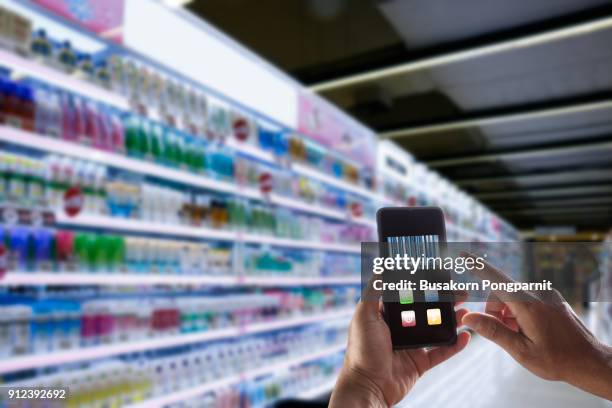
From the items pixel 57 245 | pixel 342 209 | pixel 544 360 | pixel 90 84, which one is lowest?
pixel 544 360

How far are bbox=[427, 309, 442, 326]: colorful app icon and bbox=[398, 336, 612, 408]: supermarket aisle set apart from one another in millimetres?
183

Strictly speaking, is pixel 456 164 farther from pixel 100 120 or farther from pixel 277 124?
pixel 100 120

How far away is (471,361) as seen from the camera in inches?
47.4

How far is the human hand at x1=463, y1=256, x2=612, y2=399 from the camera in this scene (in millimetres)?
579

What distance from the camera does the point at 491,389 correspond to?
90 centimetres

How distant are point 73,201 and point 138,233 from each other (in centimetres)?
90

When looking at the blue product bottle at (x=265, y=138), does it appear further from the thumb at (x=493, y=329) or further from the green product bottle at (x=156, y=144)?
the thumb at (x=493, y=329)

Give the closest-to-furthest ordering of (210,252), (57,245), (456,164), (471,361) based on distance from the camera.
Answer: (471,361), (57,245), (210,252), (456,164)

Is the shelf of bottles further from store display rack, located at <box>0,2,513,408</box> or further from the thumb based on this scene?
the thumb

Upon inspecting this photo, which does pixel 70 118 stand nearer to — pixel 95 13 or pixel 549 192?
pixel 95 13

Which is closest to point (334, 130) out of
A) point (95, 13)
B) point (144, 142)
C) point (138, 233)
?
point (138, 233)

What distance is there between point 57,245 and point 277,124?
2.12 m

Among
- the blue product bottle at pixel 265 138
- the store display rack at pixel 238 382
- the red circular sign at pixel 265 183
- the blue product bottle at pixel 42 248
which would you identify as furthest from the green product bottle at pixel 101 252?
the blue product bottle at pixel 265 138

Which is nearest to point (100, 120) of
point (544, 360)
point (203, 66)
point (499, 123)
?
point (203, 66)
